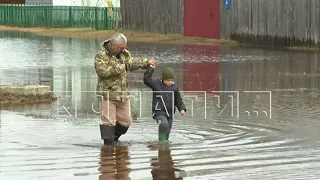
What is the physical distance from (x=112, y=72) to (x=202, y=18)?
99.9ft

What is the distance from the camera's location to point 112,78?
11.6 m

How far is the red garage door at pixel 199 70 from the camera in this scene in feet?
65.3

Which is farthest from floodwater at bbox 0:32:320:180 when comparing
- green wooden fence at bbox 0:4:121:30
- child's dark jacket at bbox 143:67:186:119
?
green wooden fence at bbox 0:4:121:30

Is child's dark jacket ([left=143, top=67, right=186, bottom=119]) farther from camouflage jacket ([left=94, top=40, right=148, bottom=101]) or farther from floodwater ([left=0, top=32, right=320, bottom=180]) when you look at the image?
floodwater ([left=0, top=32, right=320, bottom=180])

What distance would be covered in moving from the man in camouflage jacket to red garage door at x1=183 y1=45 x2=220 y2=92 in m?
7.48

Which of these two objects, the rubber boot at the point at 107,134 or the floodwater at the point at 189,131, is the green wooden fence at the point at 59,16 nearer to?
the floodwater at the point at 189,131

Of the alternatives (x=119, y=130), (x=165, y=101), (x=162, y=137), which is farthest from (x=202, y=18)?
(x=162, y=137)

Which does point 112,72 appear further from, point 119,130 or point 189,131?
point 189,131

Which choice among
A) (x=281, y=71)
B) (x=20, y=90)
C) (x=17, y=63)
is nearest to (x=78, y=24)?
(x=17, y=63)

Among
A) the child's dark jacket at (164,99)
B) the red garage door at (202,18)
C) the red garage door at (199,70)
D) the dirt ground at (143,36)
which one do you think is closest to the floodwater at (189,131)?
the red garage door at (199,70)

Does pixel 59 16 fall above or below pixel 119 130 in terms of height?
above

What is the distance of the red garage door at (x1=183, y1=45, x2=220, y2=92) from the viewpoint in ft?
65.3

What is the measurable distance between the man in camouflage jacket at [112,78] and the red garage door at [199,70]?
7480mm

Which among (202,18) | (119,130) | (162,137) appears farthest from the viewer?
(202,18)
